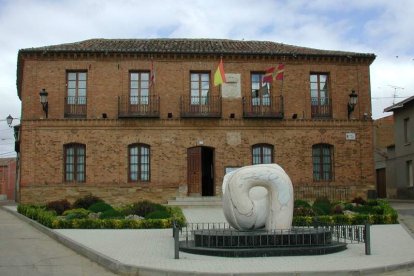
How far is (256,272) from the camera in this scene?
10078 mm

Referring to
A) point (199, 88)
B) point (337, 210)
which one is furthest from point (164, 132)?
point (337, 210)

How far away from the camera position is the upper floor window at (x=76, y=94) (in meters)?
27.7

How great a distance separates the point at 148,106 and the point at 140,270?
17.8 metres

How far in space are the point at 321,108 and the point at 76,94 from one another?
12.0 meters

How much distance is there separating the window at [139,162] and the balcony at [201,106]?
2.59m

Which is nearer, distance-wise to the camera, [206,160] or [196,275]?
[196,275]

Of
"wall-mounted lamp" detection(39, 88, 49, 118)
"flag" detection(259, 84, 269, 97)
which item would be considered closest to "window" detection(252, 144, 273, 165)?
"flag" detection(259, 84, 269, 97)

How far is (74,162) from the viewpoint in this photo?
27.4 meters

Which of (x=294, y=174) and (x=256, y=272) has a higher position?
(x=294, y=174)

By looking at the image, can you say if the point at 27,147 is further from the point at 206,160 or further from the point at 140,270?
the point at 140,270

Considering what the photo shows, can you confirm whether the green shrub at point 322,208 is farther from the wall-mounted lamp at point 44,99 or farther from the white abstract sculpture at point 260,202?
the wall-mounted lamp at point 44,99

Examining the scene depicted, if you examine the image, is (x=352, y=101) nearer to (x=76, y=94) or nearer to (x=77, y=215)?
(x=76, y=94)

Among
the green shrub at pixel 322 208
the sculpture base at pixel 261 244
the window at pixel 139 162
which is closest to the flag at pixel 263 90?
the window at pixel 139 162

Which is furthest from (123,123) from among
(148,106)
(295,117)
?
(295,117)
